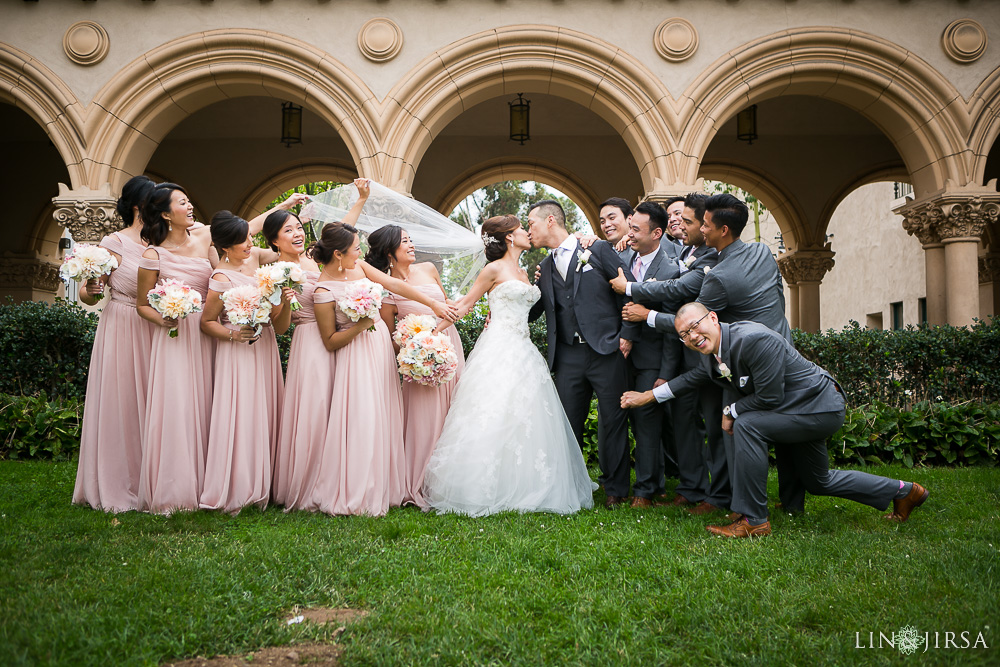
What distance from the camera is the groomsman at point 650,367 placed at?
5680 millimetres

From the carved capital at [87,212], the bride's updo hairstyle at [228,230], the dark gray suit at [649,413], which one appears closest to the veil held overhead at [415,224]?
the bride's updo hairstyle at [228,230]

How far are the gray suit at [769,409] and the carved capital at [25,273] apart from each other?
16.6 meters

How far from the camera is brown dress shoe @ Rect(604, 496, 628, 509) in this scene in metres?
5.67

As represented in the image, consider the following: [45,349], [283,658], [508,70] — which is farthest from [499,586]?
[508,70]

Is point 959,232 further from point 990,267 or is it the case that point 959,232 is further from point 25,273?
point 25,273

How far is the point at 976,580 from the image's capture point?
3684mm

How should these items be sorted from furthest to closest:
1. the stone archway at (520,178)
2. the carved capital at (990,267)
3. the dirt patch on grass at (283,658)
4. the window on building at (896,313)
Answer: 1. the window on building at (896,313)
2. the stone archway at (520,178)
3. the carved capital at (990,267)
4. the dirt patch on grass at (283,658)

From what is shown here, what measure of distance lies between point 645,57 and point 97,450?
8725 millimetres

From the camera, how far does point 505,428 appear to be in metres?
5.40

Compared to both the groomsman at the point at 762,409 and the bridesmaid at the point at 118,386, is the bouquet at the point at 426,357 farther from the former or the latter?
the bridesmaid at the point at 118,386

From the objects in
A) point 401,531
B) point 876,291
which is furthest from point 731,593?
point 876,291

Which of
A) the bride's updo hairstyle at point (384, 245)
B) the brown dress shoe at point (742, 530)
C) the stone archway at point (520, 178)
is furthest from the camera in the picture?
the stone archway at point (520, 178)

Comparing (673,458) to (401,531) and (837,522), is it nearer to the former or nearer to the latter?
(837,522)

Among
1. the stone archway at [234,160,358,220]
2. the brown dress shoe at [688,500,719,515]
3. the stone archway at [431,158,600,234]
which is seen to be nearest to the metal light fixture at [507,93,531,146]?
the stone archway at [431,158,600,234]
